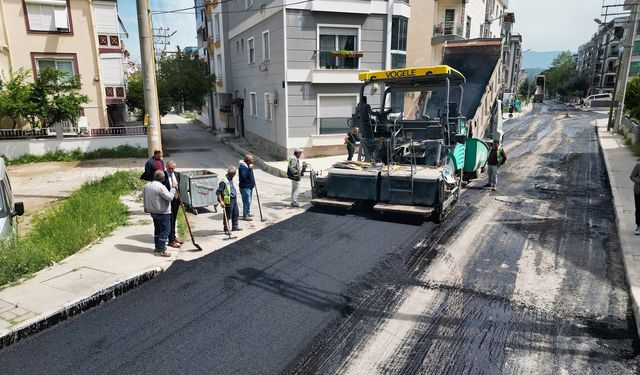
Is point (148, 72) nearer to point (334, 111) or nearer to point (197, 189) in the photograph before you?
point (197, 189)

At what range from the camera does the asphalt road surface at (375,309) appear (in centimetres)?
454

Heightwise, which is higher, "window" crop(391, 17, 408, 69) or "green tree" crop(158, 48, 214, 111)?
"window" crop(391, 17, 408, 69)

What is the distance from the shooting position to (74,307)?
563 centimetres

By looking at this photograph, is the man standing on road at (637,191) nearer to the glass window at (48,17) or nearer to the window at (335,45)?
the window at (335,45)

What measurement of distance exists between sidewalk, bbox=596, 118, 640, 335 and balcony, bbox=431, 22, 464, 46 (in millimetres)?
10280

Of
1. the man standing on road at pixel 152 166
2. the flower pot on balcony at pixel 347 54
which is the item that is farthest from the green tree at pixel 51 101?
the man standing on road at pixel 152 166

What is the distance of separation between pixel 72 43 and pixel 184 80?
261 inches

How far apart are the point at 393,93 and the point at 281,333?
798cm

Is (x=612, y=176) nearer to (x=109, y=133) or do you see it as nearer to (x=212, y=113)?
(x=109, y=133)

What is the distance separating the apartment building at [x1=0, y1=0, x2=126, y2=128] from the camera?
19688 mm

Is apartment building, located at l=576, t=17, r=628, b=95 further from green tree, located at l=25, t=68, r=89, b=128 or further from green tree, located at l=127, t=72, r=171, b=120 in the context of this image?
green tree, located at l=25, t=68, r=89, b=128

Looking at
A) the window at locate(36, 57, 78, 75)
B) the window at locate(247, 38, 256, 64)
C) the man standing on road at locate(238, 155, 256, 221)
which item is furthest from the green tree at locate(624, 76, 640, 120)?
the window at locate(36, 57, 78, 75)

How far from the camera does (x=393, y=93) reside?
11.4 metres

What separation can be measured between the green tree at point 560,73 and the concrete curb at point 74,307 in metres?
97.9
